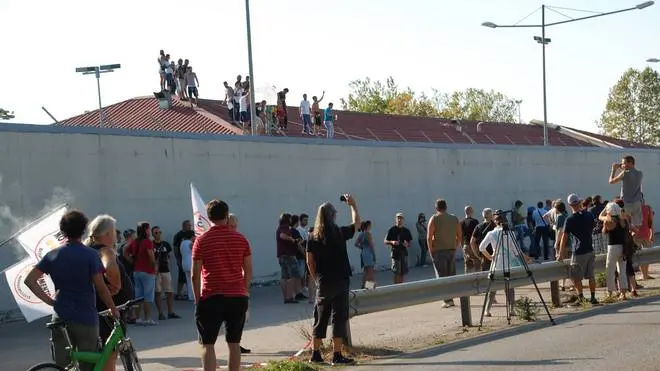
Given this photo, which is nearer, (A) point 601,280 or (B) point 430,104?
(A) point 601,280

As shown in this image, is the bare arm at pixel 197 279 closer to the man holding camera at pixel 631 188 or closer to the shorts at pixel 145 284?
the shorts at pixel 145 284

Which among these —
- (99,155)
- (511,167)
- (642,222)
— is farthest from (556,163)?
(99,155)

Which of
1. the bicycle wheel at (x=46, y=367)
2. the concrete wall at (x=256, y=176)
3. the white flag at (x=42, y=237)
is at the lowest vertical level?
the bicycle wheel at (x=46, y=367)

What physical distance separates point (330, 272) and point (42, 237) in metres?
3.38

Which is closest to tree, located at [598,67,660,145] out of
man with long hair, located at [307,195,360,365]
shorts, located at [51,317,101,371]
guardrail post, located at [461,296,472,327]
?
guardrail post, located at [461,296,472,327]

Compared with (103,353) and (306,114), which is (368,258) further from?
(306,114)

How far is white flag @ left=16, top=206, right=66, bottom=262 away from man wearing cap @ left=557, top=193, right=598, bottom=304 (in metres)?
8.21

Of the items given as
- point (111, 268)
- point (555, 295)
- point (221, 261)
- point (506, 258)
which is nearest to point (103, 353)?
point (111, 268)

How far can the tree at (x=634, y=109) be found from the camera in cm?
8412

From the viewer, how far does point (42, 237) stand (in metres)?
12.0

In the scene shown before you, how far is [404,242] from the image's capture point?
69.2 ft

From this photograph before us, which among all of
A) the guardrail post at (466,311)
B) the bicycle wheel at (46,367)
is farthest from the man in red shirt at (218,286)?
the guardrail post at (466,311)

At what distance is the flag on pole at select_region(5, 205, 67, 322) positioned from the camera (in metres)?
11.7

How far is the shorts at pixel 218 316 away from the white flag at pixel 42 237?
3.24 metres
